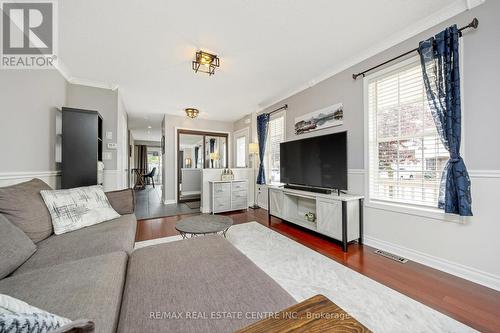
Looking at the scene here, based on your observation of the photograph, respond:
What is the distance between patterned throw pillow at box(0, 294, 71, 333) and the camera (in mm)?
439

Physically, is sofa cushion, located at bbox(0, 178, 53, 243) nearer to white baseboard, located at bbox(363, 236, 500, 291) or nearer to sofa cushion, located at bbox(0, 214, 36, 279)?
sofa cushion, located at bbox(0, 214, 36, 279)

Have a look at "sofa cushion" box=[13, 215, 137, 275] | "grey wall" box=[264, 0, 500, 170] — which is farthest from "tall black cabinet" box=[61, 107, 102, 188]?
"grey wall" box=[264, 0, 500, 170]

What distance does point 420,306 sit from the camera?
148 centimetres

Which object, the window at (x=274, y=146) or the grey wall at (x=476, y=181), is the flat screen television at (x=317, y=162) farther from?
the grey wall at (x=476, y=181)

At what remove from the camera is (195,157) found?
20.2 feet

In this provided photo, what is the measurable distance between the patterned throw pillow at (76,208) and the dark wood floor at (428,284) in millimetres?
1030

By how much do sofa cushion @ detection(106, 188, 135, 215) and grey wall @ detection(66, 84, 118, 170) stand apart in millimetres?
1570

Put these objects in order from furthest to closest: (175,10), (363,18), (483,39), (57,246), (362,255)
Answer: (362,255) → (363,18) → (175,10) → (483,39) → (57,246)

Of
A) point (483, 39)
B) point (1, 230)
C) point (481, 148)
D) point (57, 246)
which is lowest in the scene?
point (57, 246)

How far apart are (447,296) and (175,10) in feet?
11.4

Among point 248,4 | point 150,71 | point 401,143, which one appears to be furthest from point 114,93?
point 401,143

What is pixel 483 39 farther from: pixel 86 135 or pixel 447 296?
pixel 86 135

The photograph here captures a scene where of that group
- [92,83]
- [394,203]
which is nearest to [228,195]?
[394,203]

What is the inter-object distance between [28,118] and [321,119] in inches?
150
